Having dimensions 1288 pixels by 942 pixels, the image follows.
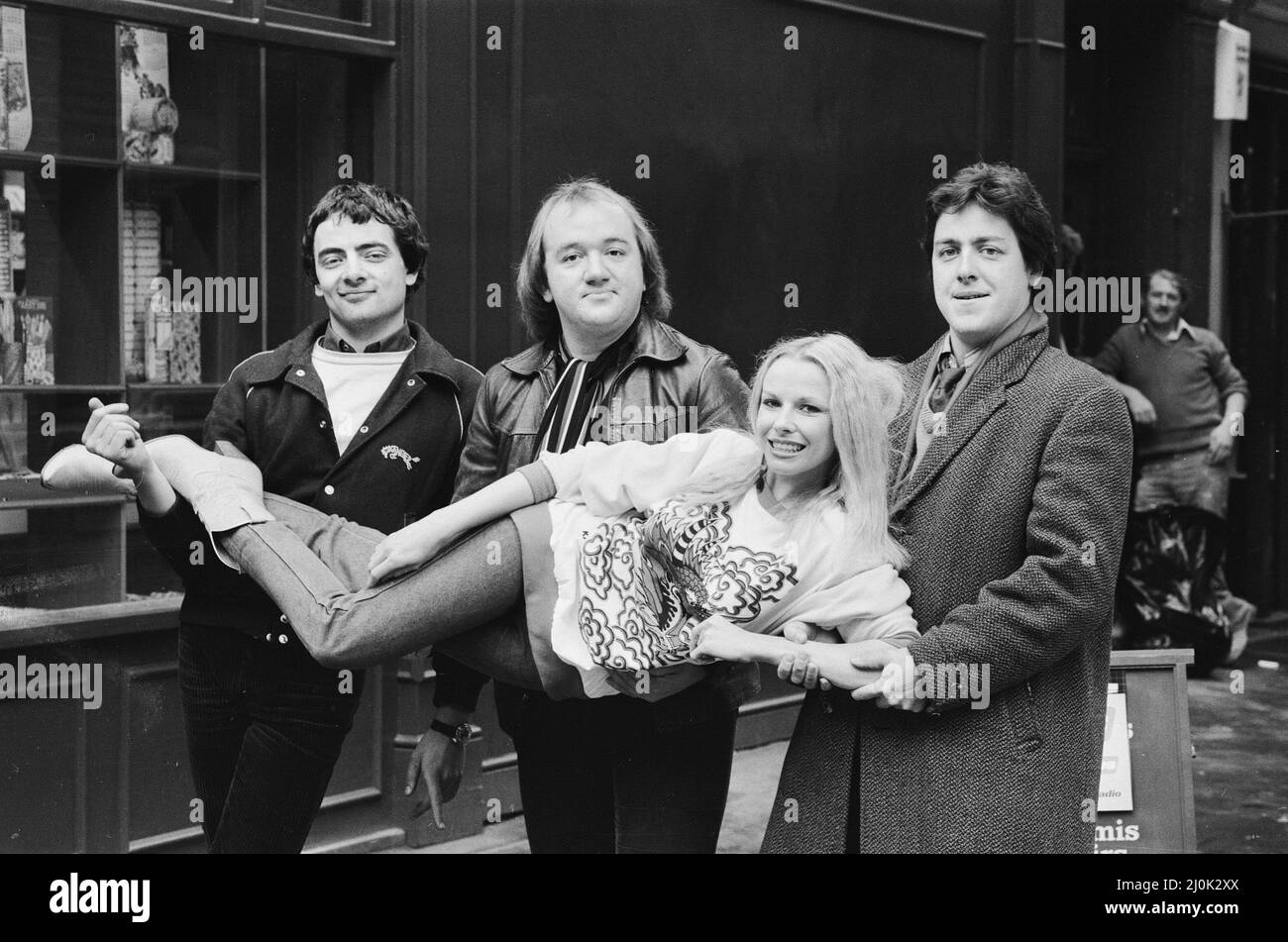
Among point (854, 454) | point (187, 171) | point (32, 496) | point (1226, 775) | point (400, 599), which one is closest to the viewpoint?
point (854, 454)

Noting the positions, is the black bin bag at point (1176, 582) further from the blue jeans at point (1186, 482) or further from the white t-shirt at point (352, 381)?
the white t-shirt at point (352, 381)

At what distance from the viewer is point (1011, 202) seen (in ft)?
8.98

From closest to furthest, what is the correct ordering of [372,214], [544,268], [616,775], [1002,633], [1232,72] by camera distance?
[1002,633] < [616,775] < [544,268] < [372,214] < [1232,72]

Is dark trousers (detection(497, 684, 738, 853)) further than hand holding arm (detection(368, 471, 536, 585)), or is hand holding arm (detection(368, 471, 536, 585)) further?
dark trousers (detection(497, 684, 738, 853))

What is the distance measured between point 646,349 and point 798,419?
1.52 feet

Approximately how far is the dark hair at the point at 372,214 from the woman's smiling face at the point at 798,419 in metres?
0.96

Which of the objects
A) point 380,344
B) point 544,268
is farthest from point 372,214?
point 544,268

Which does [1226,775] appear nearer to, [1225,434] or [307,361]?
[1225,434]

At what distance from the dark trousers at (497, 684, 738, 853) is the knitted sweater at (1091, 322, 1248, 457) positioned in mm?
4920

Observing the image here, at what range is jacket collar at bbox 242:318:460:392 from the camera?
327 centimetres

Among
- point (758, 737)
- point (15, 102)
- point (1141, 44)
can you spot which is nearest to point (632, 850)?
point (15, 102)

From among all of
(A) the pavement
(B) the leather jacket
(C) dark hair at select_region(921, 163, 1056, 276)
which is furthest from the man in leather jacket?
(A) the pavement

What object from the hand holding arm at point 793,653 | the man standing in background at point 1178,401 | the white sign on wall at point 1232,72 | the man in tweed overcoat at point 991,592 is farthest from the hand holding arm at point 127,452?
the white sign on wall at point 1232,72

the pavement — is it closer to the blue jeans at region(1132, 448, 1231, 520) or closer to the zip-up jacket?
the blue jeans at region(1132, 448, 1231, 520)
